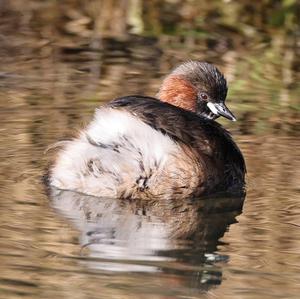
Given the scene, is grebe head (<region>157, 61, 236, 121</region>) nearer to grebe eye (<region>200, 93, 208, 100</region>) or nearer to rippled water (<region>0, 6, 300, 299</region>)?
grebe eye (<region>200, 93, 208, 100</region>)

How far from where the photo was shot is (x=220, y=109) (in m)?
6.60

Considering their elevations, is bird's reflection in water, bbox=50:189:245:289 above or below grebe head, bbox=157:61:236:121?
below

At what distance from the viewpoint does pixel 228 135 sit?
6125 millimetres

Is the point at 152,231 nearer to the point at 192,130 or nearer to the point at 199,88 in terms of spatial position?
the point at 192,130

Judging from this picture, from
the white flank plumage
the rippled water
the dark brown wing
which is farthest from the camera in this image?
the dark brown wing

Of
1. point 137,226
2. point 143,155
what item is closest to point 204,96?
point 143,155

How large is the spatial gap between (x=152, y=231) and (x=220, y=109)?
1.56m

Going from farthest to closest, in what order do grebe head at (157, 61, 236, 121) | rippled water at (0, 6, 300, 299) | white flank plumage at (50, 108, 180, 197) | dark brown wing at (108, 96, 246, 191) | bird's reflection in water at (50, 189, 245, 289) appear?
grebe head at (157, 61, 236, 121) < dark brown wing at (108, 96, 246, 191) < white flank plumage at (50, 108, 180, 197) < bird's reflection in water at (50, 189, 245, 289) < rippled water at (0, 6, 300, 299)

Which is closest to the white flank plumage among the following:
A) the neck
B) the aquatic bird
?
the aquatic bird

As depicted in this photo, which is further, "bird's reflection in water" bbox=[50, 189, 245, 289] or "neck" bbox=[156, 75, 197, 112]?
"neck" bbox=[156, 75, 197, 112]

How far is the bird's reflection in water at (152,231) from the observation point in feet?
15.3

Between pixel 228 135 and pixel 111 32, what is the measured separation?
4.22 m

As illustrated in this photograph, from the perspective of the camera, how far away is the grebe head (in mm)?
6578

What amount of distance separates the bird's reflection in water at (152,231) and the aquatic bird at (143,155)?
72mm
